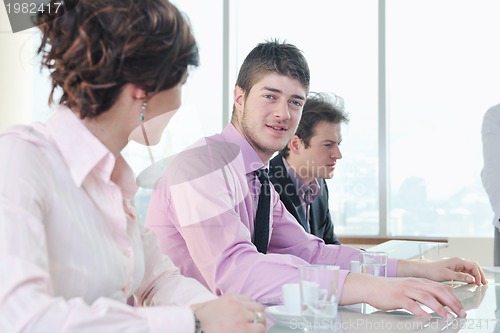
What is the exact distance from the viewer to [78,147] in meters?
1.05

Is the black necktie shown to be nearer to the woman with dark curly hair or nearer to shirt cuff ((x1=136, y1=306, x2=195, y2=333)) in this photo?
the woman with dark curly hair

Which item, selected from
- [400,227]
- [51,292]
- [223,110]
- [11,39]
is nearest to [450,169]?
[400,227]

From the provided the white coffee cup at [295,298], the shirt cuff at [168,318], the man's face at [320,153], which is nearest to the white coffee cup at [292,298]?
the white coffee cup at [295,298]

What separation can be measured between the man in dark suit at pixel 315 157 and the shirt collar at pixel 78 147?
6.16 ft

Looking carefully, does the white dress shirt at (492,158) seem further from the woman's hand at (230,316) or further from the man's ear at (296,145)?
the woman's hand at (230,316)

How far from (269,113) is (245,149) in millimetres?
154

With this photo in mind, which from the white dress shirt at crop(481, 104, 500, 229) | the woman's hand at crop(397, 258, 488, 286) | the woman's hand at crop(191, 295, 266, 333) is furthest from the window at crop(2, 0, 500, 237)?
the woman's hand at crop(191, 295, 266, 333)

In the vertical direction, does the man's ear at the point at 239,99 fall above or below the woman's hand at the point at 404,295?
above

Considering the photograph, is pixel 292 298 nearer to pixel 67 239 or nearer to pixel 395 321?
pixel 395 321

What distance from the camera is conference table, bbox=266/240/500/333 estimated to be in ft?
4.17

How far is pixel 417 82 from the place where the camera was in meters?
5.33

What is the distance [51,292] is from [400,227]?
189 inches

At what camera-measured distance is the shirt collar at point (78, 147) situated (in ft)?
3.40

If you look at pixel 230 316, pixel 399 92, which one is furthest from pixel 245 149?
pixel 399 92
